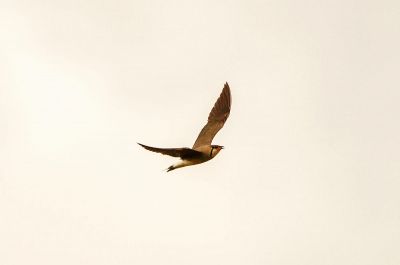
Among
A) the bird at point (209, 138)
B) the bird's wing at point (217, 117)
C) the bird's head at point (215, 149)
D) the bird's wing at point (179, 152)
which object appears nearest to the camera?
the bird's wing at point (179, 152)

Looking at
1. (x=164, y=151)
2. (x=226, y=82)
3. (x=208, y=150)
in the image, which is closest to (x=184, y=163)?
(x=208, y=150)

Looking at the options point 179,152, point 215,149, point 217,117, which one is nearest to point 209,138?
point 217,117

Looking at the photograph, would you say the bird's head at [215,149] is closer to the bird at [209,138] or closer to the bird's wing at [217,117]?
the bird at [209,138]

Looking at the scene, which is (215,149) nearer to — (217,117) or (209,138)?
(209,138)

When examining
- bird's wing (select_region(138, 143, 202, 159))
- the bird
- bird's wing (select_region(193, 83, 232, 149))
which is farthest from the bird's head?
bird's wing (select_region(193, 83, 232, 149))

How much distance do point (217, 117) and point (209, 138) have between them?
0.87m

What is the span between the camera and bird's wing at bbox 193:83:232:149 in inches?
781

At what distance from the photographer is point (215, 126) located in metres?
20.1

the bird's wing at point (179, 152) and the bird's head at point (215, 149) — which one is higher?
the bird's head at point (215, 149)

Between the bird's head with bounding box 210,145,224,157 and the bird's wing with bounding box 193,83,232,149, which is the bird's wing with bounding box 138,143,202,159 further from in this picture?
the bird's wing with bounding box 193,83,232,149

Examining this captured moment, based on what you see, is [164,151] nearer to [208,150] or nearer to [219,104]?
[208,150]

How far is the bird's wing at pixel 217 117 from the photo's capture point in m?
19.8

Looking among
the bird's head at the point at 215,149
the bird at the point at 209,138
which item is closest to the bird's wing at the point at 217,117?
the bird at the point at 209,138

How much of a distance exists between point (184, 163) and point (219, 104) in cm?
342
